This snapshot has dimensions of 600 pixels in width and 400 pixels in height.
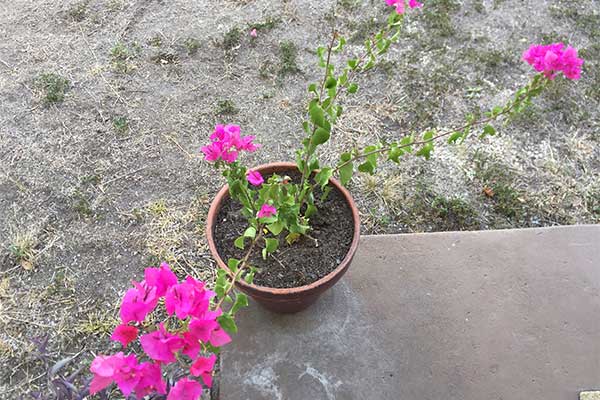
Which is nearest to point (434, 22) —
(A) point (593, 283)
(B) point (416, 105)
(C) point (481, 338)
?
(B) point (416, 105)

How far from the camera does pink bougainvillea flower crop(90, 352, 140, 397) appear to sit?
91 cm

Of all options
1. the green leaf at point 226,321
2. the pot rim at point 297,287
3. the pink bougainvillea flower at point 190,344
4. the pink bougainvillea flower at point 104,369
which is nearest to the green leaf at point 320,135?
the pot rim at point 297,287

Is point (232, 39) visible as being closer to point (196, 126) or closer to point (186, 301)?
point (196, 126)

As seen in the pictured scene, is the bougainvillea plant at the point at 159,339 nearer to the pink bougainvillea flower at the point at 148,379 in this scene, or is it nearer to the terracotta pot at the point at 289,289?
the pink bougainvillea flower at the point at 148,379

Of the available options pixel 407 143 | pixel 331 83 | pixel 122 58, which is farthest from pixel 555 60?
pixel 122 58

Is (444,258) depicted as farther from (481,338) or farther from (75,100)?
(75,100)

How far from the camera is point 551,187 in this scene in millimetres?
2219

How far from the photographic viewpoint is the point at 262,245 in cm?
165

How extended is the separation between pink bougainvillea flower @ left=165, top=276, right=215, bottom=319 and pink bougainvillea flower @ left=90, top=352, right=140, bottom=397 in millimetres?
116

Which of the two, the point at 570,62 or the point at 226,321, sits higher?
the point at 570,62

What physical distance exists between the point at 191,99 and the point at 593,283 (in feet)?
6.12

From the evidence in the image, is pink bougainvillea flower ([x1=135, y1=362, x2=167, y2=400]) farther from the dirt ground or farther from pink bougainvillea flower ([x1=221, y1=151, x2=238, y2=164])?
the dirt ground

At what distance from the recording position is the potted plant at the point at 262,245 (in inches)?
38.2

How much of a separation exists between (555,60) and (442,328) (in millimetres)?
925
